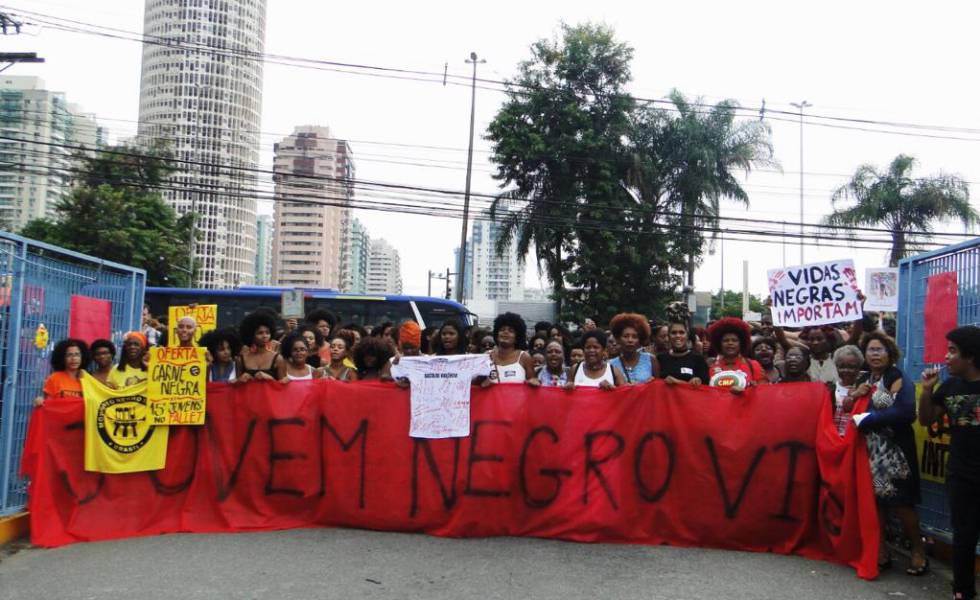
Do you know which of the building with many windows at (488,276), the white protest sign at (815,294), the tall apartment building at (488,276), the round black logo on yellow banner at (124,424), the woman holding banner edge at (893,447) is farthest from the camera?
the tall apartment building at (488,276)

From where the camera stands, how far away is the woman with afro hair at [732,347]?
741 centimetres

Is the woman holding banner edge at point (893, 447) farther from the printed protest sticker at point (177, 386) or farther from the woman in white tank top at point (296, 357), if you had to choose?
the printed protest sticker at point (177, 386)

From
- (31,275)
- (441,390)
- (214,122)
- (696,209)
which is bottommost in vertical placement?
(441,390)

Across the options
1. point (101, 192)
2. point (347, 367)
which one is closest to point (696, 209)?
point (101, 192)

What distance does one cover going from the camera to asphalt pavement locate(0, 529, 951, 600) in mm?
5379

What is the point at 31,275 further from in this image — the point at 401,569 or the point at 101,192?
the point at 101,192

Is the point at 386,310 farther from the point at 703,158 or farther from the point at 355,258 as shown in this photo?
the point at 355,258

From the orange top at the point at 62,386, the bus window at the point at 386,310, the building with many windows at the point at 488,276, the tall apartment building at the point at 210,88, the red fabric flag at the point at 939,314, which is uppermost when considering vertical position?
the tall apartment building at the point at 210,88

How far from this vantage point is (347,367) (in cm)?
841

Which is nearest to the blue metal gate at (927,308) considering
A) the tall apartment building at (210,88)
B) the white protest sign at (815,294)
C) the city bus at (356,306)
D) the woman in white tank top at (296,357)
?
the white protest sign at (815,294)

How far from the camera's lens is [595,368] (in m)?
7.32

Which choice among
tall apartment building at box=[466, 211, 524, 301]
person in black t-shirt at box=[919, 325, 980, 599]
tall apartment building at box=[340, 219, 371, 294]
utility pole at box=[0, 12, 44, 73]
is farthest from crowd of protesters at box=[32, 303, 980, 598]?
tall apartment building at box=[340, 219, 371, 294]

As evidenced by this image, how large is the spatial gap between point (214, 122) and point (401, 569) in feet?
467

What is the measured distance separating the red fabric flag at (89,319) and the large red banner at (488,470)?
1.29 m
